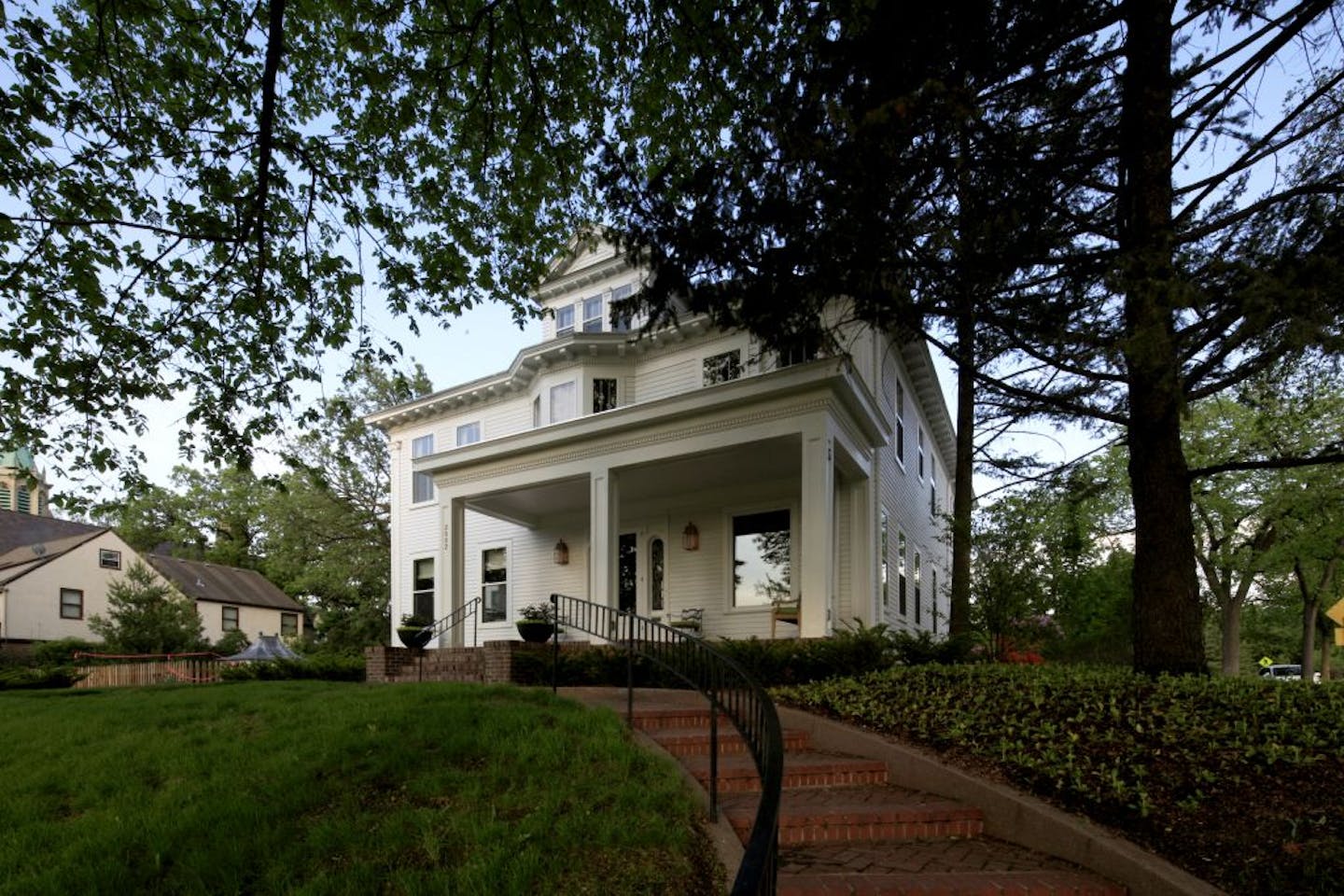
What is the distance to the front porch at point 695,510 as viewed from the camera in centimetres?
1066

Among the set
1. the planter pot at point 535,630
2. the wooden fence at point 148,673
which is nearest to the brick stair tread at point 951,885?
the planter pot at point 535,630

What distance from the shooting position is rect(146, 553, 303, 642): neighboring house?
35.5 meters

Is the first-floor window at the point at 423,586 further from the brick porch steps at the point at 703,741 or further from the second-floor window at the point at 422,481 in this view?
the brick porch steps at the point at 703,741

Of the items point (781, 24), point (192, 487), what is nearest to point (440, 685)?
Answer: point (781, 24)

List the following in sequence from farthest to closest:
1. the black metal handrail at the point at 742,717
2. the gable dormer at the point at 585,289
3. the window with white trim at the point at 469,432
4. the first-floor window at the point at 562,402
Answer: the window with white trim at the point at 469,432 < the gable dormer at the point at 585,289 < the first-floor window at the point at 562,402 < the black metal handrail at the point at 742,717

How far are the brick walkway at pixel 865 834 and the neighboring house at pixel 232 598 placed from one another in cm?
3394

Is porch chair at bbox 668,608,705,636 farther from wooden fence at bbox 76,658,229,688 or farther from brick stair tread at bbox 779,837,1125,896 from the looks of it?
brick stair tread at bbox 779,837,1125,896

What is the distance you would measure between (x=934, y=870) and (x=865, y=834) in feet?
2.00

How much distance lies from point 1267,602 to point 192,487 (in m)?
47.3

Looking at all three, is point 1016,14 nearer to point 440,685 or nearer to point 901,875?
point 901,875

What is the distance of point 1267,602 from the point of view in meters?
28.6

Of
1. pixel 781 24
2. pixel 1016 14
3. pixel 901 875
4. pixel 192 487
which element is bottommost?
pixel 901 875

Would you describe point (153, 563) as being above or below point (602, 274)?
below

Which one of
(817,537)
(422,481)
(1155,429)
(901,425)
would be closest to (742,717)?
(1155,429)
